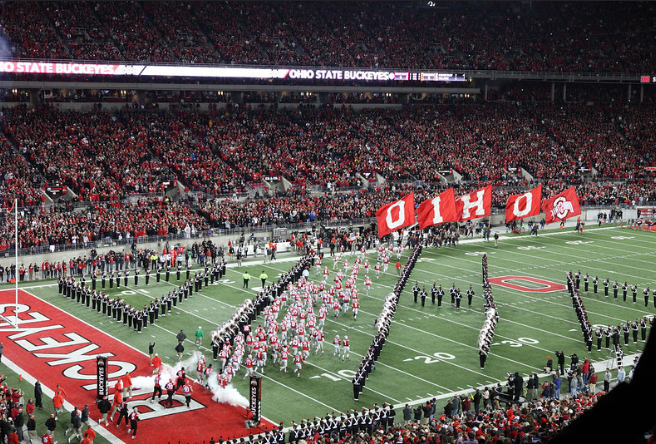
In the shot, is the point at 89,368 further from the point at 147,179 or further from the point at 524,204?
the point at 524,204

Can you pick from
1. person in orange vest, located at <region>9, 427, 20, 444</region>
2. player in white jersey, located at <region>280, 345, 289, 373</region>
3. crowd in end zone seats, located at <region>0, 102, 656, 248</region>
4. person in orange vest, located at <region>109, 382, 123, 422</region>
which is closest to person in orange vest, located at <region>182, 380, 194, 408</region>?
person in orange vest, located at <region>109, 382, 123, 422</region>

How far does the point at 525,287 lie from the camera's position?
33.2 meters

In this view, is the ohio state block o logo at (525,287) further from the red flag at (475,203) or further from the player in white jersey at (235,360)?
the player in white jersey at (235,360)

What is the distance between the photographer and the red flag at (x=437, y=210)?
33.7 meters

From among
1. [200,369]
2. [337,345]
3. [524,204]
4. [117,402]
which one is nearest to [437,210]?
[524,204]

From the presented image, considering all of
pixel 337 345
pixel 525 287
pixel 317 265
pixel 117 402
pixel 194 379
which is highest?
pixel 317 265

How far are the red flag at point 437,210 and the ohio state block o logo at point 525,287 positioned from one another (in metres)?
3.38

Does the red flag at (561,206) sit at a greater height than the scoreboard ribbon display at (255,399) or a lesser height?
greater

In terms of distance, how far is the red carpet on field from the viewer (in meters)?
18.0

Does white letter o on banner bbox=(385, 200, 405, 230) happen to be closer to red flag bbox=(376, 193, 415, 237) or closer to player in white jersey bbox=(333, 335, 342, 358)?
red flag bbox=(376, 193, 415, 237)

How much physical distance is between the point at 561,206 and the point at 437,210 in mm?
10126

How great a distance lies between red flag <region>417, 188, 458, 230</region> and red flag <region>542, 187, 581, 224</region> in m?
8.66

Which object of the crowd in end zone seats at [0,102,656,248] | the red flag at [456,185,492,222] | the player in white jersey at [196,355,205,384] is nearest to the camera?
the player in white jersey at [196,355,205,384]

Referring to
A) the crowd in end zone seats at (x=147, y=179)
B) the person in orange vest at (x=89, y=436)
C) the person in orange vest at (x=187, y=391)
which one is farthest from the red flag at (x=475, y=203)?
the person in orange vest at (x=89, y=436)
